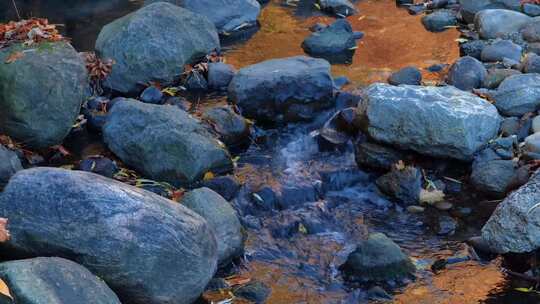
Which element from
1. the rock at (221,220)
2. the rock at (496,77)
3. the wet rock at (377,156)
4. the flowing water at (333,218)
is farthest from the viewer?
the rock at (496,77)

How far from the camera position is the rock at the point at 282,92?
30.2 feet

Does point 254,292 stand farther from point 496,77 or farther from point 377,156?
point 496,77

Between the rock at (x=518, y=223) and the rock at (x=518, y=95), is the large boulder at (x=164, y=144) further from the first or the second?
the rock at (x=518, y=95)

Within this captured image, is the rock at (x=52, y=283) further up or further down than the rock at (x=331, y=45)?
further up

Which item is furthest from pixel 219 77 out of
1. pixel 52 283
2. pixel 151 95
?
pixel 52 283

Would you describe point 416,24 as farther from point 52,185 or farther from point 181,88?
point 52,185

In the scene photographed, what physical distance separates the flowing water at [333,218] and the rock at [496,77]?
0.86 meters

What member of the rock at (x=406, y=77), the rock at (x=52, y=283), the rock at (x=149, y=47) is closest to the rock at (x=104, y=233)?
the rock at (x=52, y=283)

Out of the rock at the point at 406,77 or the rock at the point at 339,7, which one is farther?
the rock at the point at 339,7

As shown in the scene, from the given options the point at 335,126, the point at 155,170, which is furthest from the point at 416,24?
the point at 155,170

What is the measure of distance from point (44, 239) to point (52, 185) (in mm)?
388

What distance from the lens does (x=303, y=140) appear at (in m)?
8.96

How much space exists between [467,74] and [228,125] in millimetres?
3115

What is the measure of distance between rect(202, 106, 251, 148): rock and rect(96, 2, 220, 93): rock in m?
1.39
